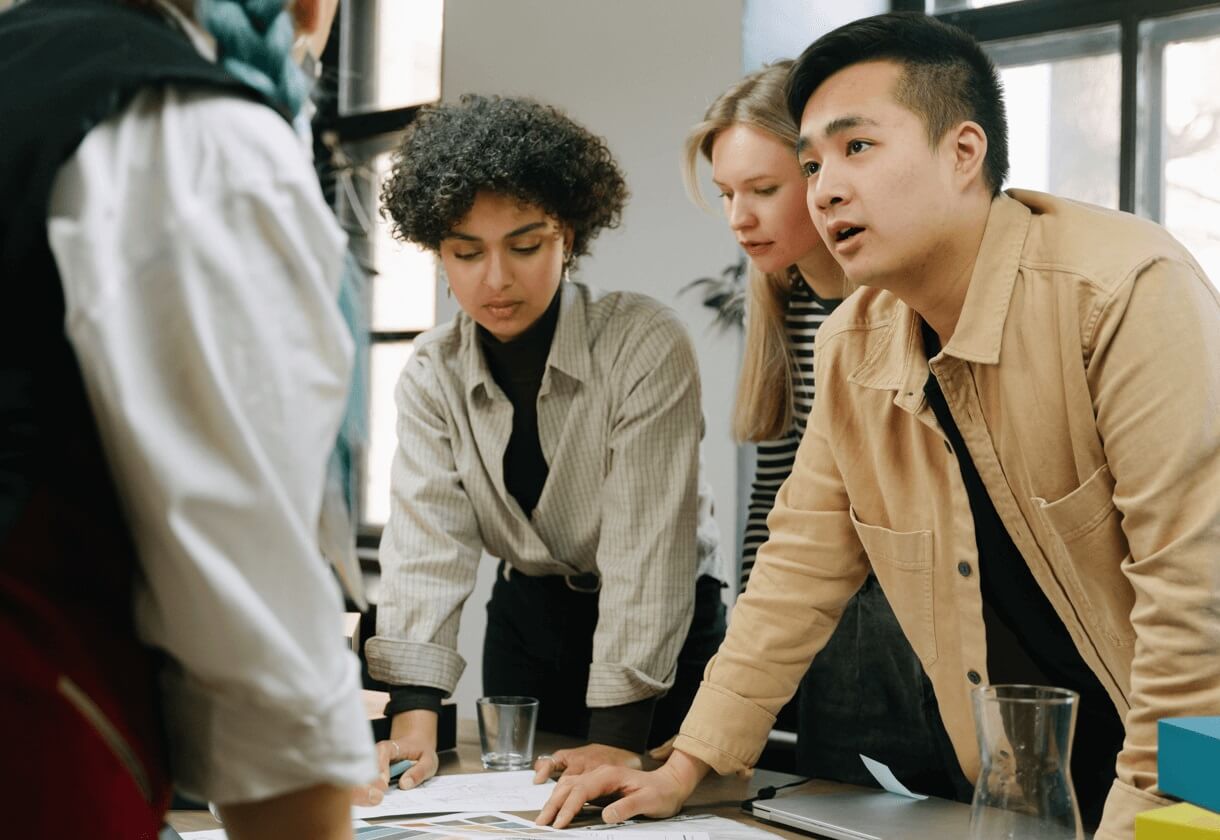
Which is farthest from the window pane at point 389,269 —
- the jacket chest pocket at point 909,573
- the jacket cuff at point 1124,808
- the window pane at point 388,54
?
the jacket cuff at point 1124,808

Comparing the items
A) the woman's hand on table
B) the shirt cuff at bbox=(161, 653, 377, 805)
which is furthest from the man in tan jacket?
the shirt cuff at bbox=(161, 653, 377, 805)

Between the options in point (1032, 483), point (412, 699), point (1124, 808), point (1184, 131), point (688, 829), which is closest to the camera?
point (1124, 808)

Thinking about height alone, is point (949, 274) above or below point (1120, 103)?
below

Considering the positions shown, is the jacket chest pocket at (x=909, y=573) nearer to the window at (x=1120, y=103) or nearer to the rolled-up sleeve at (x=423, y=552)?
the rolled-up sleeve at (x=423, y=552)

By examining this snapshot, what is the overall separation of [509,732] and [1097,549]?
2.41ft

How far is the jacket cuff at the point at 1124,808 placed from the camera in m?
1.06

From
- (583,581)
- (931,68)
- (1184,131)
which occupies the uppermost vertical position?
(1184,131)

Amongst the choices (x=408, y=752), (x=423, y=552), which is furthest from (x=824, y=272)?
(x=408, y=752)

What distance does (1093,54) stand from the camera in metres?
2.85

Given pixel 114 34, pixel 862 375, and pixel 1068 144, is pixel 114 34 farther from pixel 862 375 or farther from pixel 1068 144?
pixel 1068 144

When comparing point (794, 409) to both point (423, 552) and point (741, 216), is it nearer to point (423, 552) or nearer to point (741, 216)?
point (741, 216)

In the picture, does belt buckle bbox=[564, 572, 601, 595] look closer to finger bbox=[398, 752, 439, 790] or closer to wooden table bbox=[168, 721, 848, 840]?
wooden table bbox=[168, 721, 848, 840]

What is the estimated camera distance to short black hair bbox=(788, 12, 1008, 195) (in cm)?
149

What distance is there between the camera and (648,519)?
185cm
